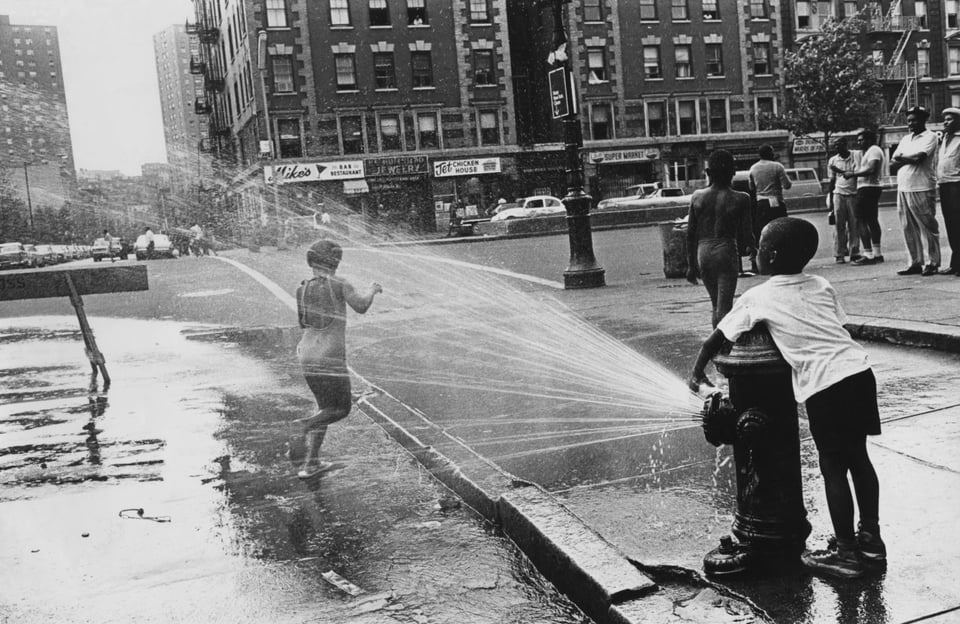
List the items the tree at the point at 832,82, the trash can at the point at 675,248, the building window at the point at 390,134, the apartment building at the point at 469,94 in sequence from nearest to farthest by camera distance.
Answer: the trash can at the point at 675,248
the apartment building at the point at 469,94
the building window at the point at 390,134
the tree at the point at 832,82

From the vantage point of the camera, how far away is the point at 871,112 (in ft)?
158

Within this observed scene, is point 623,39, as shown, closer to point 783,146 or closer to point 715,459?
point 783,146

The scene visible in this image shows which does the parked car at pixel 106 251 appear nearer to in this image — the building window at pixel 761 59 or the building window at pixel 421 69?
the building window at pixel 421 69

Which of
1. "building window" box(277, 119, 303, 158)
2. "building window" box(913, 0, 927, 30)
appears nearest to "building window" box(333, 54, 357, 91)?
"building window" box(277, 119, 303, 158)

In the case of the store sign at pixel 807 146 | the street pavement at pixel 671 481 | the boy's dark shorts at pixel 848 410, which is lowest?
the street pavement at pixel 671 481

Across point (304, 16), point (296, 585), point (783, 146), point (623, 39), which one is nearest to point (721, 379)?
point (296, 585)

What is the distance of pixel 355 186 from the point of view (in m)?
45.8

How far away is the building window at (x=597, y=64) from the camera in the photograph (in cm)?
4919

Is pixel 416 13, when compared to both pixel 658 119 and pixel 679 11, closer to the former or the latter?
pixel 658 119

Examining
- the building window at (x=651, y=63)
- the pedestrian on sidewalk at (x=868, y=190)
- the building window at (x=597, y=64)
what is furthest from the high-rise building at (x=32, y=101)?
the building window at (x=651, y=63)

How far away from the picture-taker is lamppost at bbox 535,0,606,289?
1315cm

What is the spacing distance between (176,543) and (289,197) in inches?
1677

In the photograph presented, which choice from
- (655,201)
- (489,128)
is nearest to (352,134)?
(489,128)

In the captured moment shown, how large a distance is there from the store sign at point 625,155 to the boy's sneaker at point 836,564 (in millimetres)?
46998
